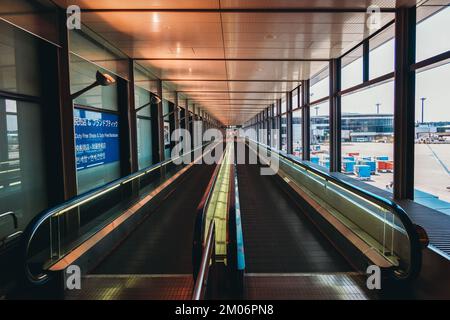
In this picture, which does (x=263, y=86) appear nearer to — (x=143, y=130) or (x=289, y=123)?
(x=289, y=123)

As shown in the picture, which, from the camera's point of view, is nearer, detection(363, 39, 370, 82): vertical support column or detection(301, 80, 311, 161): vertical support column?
detection(363, 39, 370, 82): vertical support column

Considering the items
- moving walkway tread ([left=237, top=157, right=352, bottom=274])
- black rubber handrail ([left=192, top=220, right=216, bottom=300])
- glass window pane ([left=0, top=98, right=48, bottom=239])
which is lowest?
moving walkway tread ([left=237, top=157, right=352, bottom=274])

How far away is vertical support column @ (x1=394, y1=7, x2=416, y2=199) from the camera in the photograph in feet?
19.5

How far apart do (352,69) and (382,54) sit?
83.6 inches

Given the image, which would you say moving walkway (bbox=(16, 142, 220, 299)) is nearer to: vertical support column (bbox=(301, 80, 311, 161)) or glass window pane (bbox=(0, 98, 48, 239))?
glass window pane (bbox=(0, 98, 48, 239))

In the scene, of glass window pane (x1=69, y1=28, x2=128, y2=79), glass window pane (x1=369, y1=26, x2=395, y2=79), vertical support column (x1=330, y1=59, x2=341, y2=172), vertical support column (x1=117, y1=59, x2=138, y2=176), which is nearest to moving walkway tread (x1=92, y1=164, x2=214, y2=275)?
vertical support column (x1=117, y1=59, x2=138, y2=176)

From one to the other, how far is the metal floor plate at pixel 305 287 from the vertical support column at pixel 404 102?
3070 millimetres

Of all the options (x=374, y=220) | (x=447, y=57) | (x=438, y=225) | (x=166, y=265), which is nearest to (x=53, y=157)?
(x=166, y=265)

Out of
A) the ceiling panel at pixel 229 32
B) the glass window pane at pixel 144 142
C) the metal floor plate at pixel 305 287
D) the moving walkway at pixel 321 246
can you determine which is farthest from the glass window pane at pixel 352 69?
the glass window pane at pixel 144 142

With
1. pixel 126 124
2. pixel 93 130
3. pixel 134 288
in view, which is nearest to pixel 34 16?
pixel 93 130

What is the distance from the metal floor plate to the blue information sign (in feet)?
15.3

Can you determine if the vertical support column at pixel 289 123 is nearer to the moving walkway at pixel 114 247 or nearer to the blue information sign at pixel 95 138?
the blue information sign at pixel 95 138

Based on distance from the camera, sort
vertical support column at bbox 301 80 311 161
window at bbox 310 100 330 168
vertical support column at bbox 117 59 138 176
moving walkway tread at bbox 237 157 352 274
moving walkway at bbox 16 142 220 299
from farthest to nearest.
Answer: vertical support column at bbox 301 80 311 161, window at bbox 310 100 330 168, vertical support column at bbox 117 59 138 176, moving walkway tread at bbox 237 157 352 274, moving walkway at bbox 16 142 220 299

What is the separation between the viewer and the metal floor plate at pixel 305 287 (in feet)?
11.4
